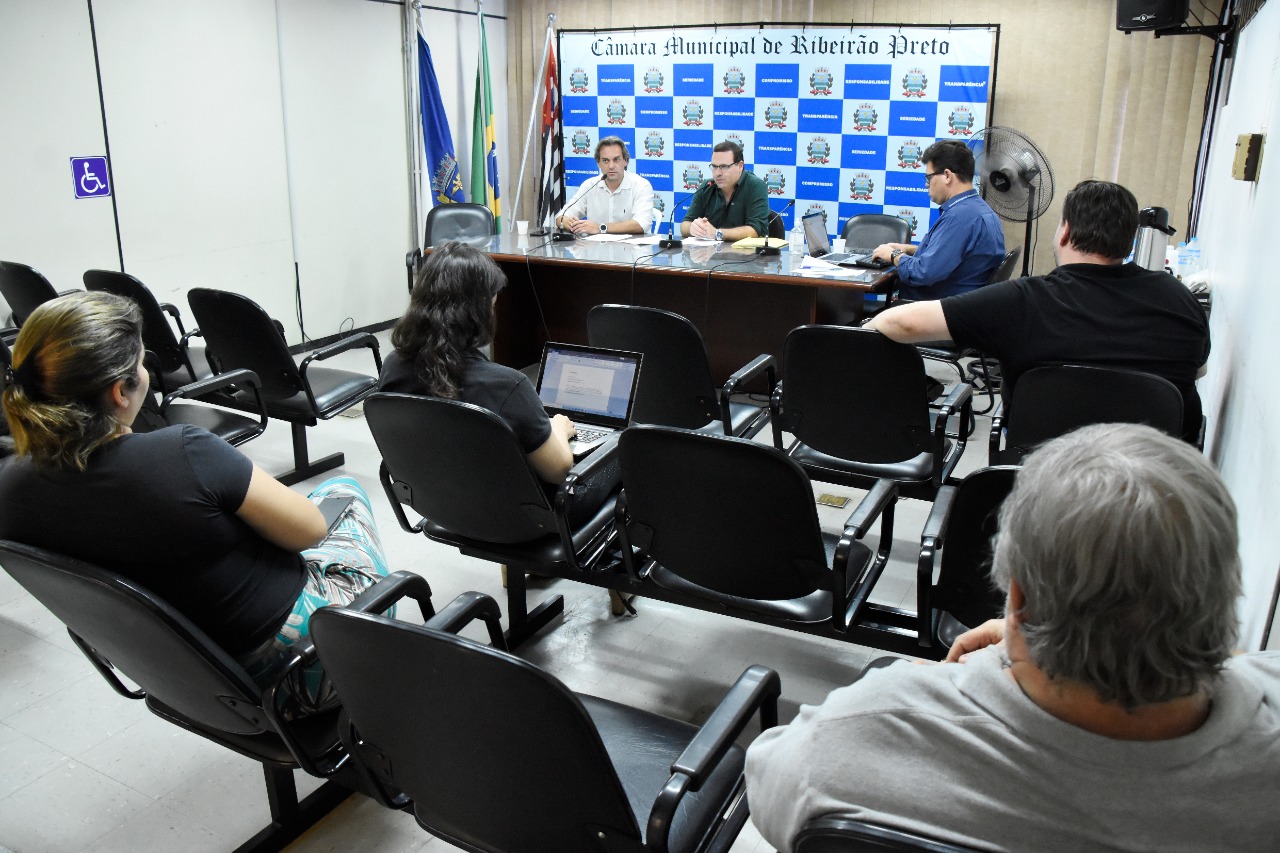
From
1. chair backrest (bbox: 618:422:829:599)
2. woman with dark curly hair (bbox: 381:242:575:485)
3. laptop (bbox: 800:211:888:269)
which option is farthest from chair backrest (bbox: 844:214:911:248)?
chair backrest (bbox: 618:422:829:599)

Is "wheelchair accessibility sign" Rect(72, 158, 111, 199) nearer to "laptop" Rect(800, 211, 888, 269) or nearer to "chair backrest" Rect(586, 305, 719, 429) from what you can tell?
"chair backrest" Rect(586, 305, 719, 429)

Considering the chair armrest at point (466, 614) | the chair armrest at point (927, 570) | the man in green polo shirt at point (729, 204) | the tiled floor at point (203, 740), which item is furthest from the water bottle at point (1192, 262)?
the chair armrest at point (466, 614)

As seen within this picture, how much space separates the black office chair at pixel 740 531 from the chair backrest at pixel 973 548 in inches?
7.6

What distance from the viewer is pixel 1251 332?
232 centimetres

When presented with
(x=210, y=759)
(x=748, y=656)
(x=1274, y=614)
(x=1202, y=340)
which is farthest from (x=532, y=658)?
(x=1202, y=340)

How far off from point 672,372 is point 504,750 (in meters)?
2.00

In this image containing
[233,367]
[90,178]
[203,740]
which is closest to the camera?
A: [203,740]

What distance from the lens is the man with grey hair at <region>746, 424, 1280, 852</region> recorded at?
767 millimetres

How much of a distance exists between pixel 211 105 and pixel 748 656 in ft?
13.7

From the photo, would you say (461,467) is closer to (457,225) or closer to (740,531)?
(740,531)

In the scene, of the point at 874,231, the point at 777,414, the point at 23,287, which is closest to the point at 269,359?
the point at 23,287

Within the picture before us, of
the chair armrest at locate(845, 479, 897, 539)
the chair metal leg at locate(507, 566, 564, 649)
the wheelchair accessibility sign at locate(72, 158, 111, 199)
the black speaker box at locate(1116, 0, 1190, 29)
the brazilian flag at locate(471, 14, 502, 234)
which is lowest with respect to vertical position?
the chair metal leg at locate(507, 566, 564, 649)

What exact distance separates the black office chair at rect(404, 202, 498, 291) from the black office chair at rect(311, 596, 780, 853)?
429cm

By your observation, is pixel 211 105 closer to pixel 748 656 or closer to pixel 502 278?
pixel 502 278
